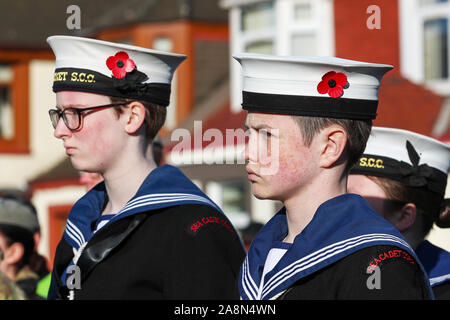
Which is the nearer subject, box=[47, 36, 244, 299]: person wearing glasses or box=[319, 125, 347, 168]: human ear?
box=[319, 125, 347, 168]: human ear

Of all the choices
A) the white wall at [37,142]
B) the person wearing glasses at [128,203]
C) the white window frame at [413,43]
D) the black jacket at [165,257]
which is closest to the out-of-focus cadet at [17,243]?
the person wearing glasses at [128,203]

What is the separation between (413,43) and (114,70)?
373 inches

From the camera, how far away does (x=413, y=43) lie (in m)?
12.6

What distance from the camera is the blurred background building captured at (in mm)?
12562

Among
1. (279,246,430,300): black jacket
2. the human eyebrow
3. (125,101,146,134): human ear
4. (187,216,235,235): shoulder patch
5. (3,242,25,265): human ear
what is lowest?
(3,242,25,265): human ear

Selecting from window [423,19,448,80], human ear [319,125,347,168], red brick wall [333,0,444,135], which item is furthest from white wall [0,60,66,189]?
human ear [319,125,347,168]

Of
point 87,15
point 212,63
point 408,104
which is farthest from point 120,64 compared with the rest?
point 87,15

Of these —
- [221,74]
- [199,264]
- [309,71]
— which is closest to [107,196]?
[199,264]

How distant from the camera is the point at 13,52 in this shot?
20.0m

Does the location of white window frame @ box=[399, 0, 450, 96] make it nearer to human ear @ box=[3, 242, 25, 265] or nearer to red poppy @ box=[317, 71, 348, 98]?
human ear @ box=[3, 242, 25, 265]

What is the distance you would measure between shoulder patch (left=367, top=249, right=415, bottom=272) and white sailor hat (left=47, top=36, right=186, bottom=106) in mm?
1354

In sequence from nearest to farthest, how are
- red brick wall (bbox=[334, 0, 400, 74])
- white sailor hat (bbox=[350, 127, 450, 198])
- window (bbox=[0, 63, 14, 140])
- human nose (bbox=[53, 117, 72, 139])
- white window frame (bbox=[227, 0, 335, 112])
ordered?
1. human nose (bbox=[53, 117, 72, 139])
2. white sailor hat (bbox=[350, 127, 450, 198])
3. red brick wall (bbox=[334, 0, 400, 74])
4. white window frame (bbox=[227, 0, 335, 112])
5. window (bbox=[0, 63, 14, 140])

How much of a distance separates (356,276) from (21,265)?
3079mm

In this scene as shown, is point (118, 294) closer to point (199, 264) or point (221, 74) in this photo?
point (199, 264)
